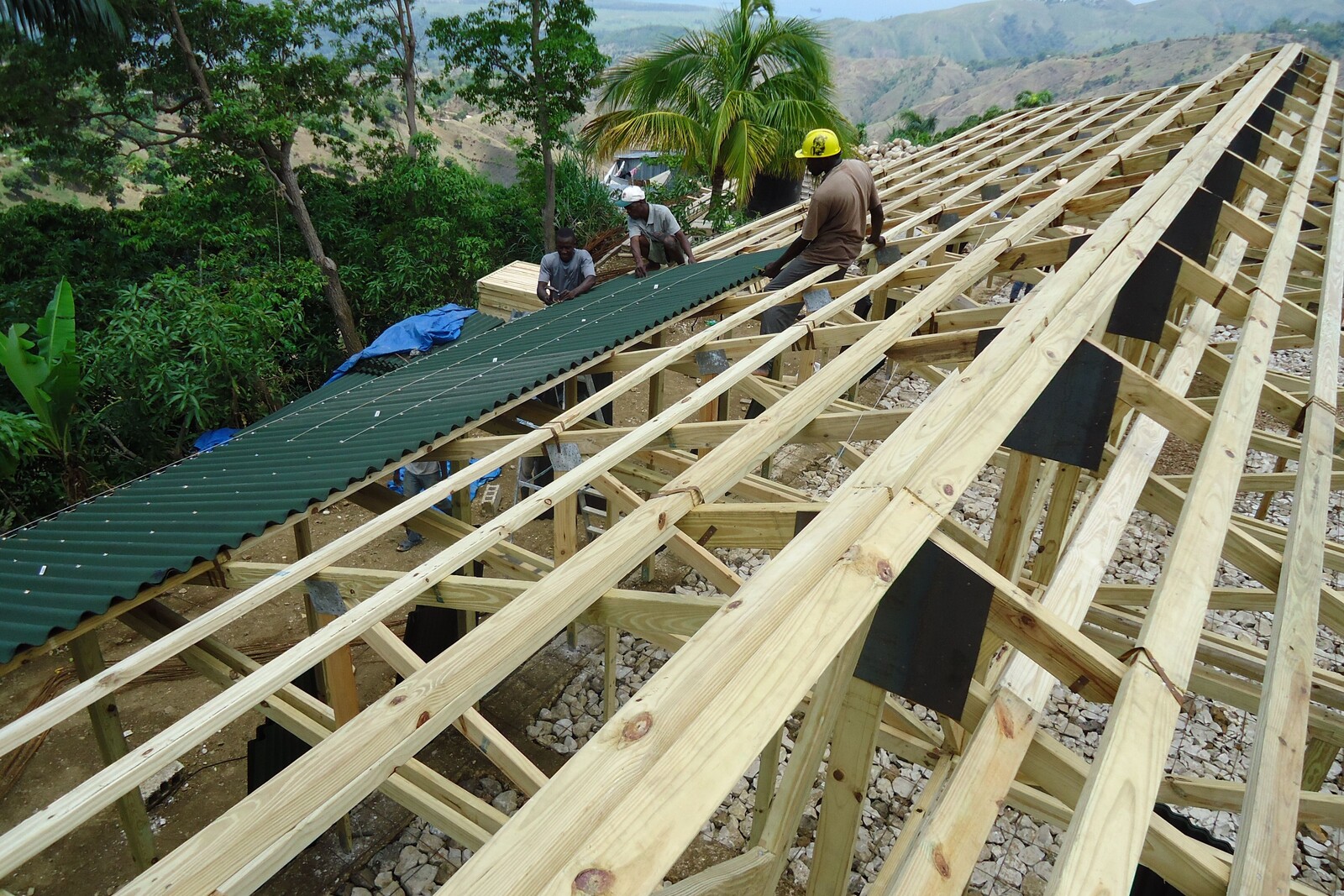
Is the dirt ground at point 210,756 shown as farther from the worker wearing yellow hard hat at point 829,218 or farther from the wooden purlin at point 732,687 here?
the worker wearing yellow hard hat at point 829,218

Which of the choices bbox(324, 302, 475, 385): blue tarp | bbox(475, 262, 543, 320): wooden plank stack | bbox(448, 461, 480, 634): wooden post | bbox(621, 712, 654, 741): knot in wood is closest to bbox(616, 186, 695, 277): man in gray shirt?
bbox(475, 262, 543, 320): wooden plank stack

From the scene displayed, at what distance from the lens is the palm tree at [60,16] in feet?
35.4

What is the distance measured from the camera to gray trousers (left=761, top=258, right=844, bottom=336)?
6172 mm

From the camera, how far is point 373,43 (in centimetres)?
1652

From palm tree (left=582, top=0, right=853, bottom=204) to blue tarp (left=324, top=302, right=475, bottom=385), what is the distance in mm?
6776

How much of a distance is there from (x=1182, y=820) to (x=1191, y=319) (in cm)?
298

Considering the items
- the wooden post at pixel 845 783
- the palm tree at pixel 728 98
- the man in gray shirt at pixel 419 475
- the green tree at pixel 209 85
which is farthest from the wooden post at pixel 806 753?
the green tree at pixel 209 85

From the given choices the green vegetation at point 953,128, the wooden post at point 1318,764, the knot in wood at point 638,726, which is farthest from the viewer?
the green vegetation at point 953,128

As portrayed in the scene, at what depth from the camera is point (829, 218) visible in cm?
626

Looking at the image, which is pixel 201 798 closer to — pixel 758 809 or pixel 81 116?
pixel 758 809

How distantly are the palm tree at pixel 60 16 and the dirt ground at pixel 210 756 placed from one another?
9555 millimetres

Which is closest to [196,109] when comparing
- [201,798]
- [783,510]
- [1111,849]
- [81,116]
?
[81,116]

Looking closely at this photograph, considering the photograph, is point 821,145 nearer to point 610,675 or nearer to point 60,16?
point 610,675

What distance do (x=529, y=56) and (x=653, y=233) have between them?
26.7ft
